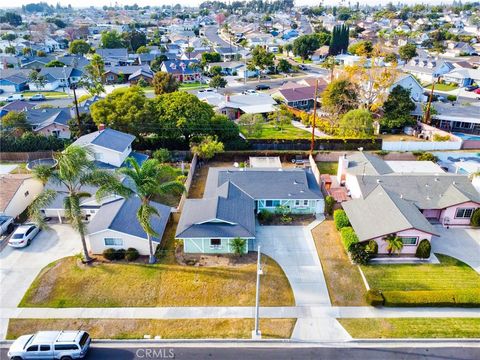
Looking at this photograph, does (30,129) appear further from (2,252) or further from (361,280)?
(361,280)

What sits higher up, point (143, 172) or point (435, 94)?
point (143, 172)

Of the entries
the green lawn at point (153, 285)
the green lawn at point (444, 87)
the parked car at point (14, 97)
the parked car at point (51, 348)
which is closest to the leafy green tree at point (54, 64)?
the parked car at point (14, 97)

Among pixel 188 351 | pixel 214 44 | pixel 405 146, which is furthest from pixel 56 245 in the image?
pixel 214 44

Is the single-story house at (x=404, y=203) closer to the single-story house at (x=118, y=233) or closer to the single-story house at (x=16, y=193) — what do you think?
the single-story house at (x=118, y=233)

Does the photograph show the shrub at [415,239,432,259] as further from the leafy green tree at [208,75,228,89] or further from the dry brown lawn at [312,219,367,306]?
the leafy green tree at [208,75,228,89]

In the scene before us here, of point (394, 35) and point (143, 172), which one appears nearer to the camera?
point (143, 172)

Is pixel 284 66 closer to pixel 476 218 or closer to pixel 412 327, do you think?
pixel 476 218
